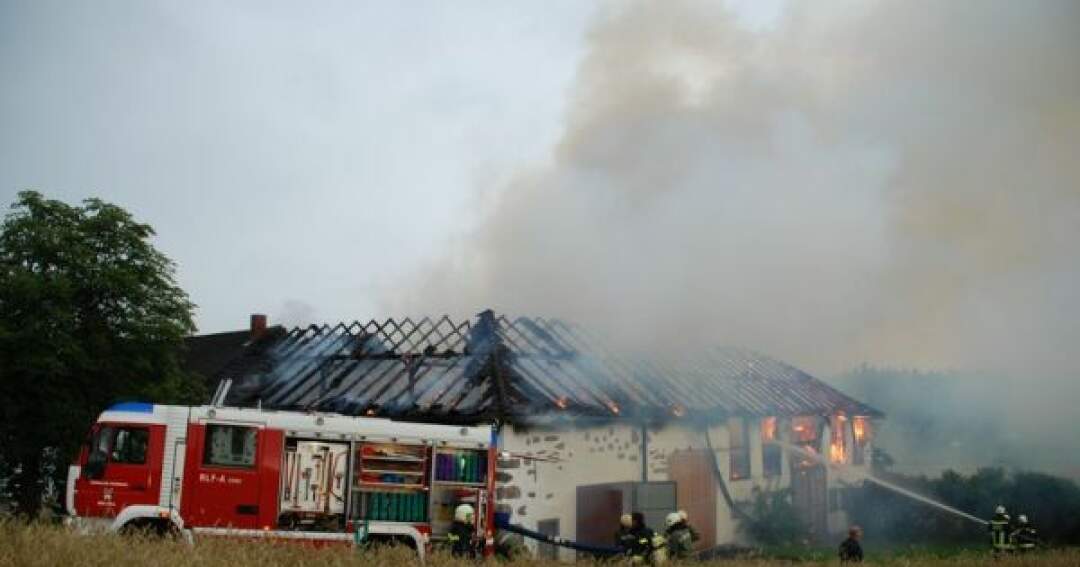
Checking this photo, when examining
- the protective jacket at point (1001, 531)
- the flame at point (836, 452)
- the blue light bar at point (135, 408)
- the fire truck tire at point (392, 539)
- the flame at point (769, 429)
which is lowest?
the fire truck tire at point (392, 539)

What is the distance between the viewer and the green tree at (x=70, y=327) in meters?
15.5

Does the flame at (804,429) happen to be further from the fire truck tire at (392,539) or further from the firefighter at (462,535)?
the firefighter at (462,535)

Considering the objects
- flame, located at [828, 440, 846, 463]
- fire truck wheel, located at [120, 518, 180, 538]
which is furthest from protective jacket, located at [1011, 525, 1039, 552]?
fire truck wheel, located at [120, 518, 180, 538]

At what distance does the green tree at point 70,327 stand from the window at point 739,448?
11579 millimetres

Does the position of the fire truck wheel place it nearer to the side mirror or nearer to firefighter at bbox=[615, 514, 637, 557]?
the side mirror

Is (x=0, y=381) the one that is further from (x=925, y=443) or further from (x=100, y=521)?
(x=925, y=443)

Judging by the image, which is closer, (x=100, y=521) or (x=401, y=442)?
(x=100, y=521)

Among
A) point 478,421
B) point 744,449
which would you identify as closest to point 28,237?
point 478,421

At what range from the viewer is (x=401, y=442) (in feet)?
46.1

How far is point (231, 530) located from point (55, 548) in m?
3.78

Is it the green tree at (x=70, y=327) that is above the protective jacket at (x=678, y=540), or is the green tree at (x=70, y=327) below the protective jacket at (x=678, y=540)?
above

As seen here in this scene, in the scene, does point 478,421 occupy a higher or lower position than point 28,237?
lower

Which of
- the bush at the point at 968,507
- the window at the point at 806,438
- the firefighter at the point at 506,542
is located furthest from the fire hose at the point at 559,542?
the bush at the point at 968,507

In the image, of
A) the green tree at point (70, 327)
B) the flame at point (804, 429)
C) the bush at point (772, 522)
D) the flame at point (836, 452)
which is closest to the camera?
the green tree at point (70, 327)
